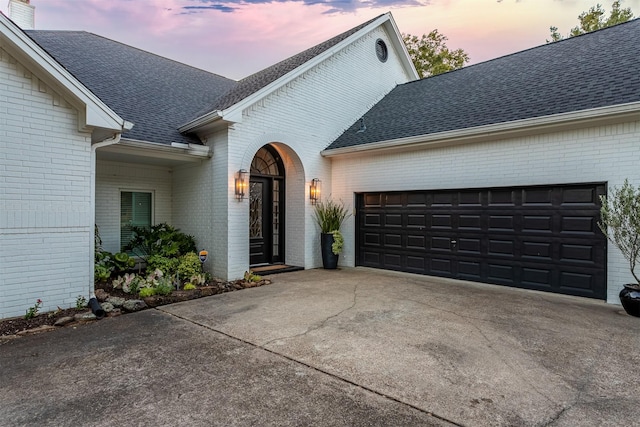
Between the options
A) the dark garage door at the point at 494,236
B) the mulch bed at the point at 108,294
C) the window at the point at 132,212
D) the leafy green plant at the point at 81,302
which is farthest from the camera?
the window at the point at 132,212

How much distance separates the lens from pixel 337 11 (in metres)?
11.4

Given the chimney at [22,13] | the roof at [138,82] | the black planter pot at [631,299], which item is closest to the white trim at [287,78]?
the roof at [138,82]

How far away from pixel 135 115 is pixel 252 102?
2725mm

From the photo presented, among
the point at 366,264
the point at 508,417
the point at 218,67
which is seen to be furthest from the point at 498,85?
the point at 218,67

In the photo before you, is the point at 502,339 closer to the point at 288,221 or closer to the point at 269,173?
the point at 288,221

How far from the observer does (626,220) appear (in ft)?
17.2

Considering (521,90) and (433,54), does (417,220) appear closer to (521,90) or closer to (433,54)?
(521,90)

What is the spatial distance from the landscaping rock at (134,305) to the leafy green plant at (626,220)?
7511 millimetres

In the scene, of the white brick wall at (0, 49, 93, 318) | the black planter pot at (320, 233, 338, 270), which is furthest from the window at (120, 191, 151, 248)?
the black planter pot at (320, 233, 338, 270)

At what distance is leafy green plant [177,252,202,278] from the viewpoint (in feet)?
23.6

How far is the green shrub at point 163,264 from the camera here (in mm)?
7152

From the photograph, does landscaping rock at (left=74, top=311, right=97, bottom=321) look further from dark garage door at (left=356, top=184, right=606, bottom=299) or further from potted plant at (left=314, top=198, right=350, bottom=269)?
dark garage door at (left=356, top=184, right=606, bottom=299)

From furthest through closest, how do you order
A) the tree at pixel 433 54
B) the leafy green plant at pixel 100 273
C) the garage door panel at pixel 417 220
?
1. the tree at pixel 433 54
2. the garage door panel at pixel 417 220
3. the leafy green plant at pixel 100 273

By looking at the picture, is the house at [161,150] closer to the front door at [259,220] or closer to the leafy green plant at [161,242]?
the front door at [259,220]
